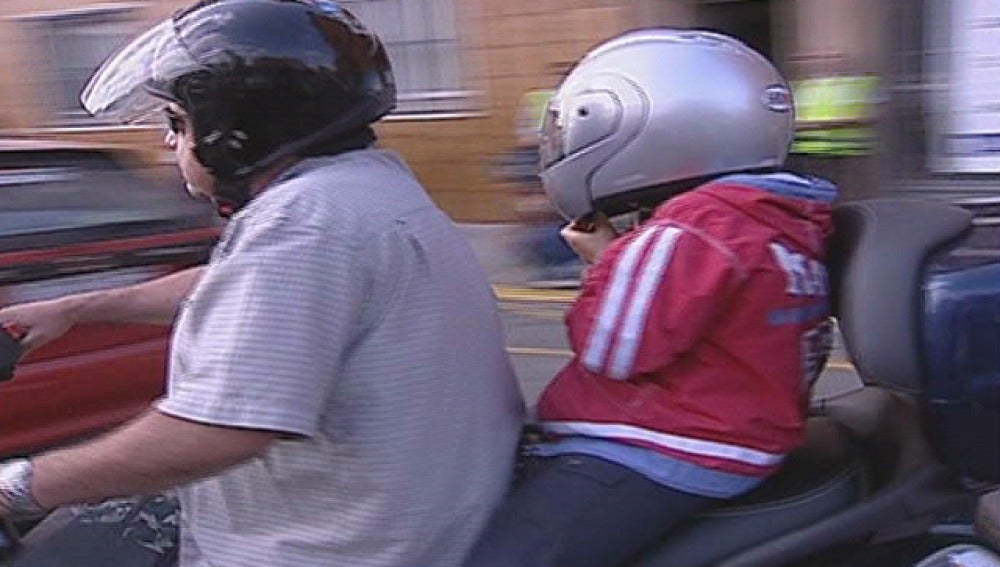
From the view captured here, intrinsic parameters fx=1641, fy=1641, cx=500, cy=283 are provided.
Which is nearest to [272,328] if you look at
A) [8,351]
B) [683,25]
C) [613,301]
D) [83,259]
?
[613,301]

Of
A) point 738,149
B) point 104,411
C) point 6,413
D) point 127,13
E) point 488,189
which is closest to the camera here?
point 738,149

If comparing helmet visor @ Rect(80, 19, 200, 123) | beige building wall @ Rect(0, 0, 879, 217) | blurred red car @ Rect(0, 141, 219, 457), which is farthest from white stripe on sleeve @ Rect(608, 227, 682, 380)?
beige building wall @ Rect(0, 0, 879, 217)

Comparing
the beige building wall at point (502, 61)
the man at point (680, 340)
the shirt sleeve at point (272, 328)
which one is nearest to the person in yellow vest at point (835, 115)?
the beige building wall at point (502, 61)

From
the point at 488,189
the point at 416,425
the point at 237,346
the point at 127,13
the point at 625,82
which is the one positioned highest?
the point at 625,82

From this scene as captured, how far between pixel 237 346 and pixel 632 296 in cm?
52

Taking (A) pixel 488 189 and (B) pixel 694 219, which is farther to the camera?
(A) pixel 488 189

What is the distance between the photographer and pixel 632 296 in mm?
2156

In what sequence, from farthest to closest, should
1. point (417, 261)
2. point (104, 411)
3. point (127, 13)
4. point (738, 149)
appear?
point (127, 13)
point (104, 411)
point (738, 149)
point (417, 261)

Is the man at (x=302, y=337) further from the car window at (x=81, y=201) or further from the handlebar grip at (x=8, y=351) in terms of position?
the car window at (x=81, y=201)

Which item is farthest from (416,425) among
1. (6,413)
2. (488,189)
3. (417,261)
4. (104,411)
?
(488,189)

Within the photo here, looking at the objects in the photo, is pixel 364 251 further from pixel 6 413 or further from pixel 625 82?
pixel 6 413

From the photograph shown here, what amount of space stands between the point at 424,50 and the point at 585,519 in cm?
1246

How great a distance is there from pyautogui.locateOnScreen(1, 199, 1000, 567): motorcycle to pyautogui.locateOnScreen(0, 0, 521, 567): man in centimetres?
36

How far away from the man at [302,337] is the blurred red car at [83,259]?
7.45ft
